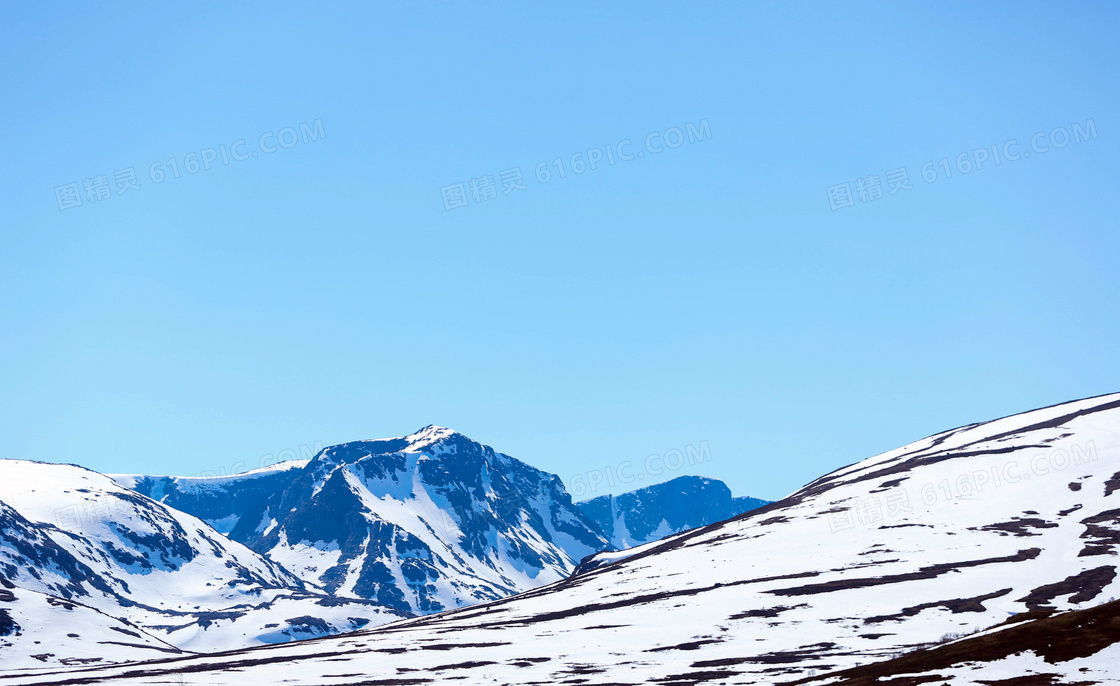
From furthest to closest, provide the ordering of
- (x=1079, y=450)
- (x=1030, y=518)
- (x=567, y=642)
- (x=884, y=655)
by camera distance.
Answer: (x=1079, y=450)
(x=1030, y=518)
(x=567, y=642)
(x=884, y=655)

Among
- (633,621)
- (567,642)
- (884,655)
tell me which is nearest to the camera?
(884,655)

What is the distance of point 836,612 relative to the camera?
126688 millimetres

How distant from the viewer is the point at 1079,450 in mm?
192125

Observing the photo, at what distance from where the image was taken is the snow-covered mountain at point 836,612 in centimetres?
8710

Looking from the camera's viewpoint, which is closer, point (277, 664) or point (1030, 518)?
point (277, 664)

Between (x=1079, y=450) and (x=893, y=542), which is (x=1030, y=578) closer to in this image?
(x=893, y=542)

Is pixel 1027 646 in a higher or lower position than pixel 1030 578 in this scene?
higher

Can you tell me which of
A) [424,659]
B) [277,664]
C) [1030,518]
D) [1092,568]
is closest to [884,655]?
[1092,568]

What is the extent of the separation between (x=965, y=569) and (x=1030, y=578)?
40.1 ft

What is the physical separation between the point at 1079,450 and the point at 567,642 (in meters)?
125

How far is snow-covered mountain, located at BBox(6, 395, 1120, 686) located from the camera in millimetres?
87100

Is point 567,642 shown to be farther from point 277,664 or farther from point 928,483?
point 928,483

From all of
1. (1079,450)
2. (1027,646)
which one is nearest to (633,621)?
(1027,646)

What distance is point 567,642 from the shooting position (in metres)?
132
